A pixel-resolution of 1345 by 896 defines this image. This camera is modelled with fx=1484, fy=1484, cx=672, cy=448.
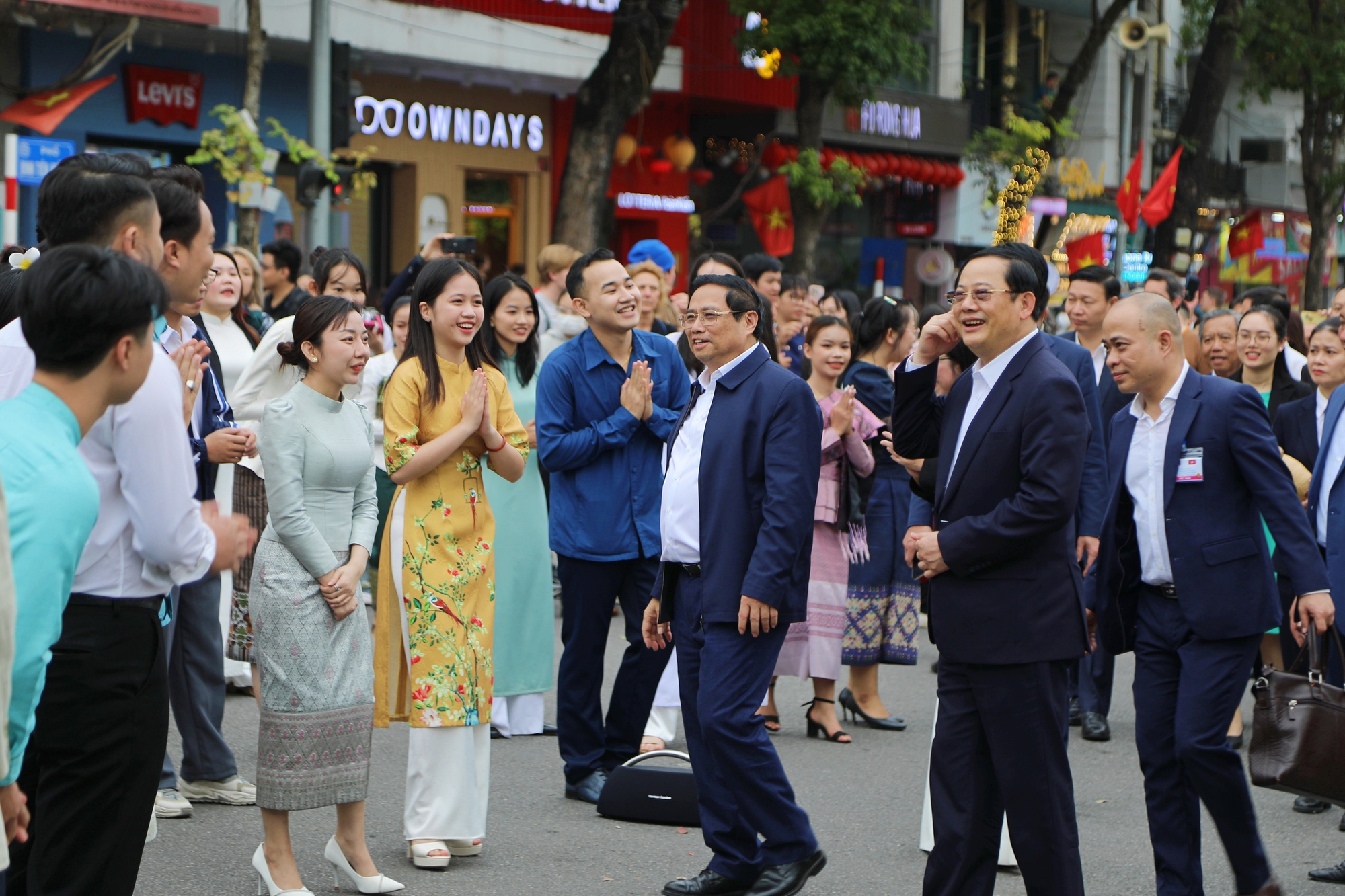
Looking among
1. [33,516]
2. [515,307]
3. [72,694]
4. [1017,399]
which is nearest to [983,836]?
[1017,399]

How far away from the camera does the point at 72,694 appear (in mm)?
3287

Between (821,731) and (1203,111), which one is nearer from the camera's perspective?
(821,731)

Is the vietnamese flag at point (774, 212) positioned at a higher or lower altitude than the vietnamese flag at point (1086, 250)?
higher

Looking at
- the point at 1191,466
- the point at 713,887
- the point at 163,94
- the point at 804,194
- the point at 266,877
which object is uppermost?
the point at 163,94

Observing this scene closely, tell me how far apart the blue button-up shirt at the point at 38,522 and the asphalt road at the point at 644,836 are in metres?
2.29

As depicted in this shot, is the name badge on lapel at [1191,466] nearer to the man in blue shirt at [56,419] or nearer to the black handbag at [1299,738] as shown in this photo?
the black handbag at [1299,738]

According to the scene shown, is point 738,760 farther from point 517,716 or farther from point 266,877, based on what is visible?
point 517,716

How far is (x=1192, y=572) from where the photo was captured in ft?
15.6

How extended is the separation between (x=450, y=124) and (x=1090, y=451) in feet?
47.9

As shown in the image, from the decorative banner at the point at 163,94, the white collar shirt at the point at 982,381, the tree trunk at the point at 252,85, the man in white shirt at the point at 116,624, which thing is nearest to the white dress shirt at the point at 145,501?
the man in white shirt at the point at 116,624

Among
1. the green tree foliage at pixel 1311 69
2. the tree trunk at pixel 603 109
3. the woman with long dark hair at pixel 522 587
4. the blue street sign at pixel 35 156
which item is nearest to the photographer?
the woman with long dark hair at pixel 522 587

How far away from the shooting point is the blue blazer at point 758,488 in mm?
4859

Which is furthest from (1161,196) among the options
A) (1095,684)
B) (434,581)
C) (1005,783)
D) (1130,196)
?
(1005,783)

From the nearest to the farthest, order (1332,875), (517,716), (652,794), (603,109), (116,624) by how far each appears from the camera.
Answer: (116,624)
(1332,875)
(652,794)
(517,716)
(603,109)
